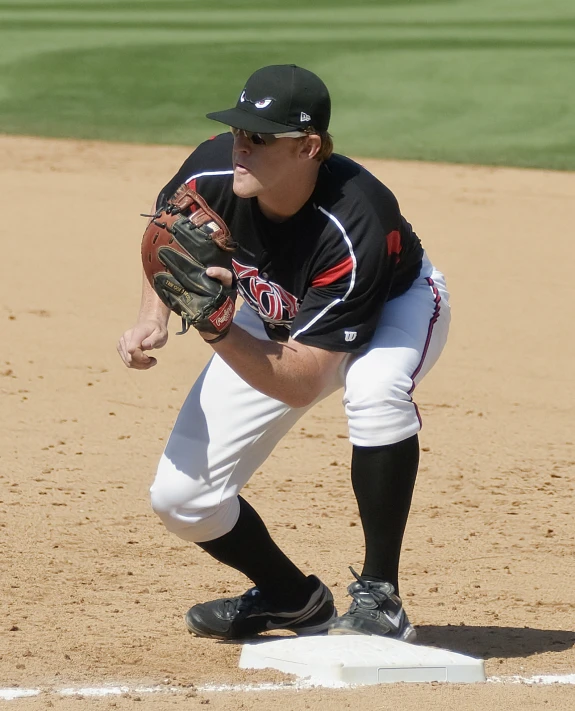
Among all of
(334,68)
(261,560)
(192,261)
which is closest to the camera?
(192,261)

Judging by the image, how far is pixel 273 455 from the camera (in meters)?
5.05

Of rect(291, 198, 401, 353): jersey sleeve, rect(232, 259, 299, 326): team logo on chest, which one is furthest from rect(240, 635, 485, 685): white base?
rect(232, 259, 299, 326): team logo on chest

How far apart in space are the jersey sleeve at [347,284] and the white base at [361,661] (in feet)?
2.55

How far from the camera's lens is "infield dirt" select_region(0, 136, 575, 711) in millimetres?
3201

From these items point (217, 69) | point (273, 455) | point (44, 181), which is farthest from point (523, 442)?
point (217, 69)

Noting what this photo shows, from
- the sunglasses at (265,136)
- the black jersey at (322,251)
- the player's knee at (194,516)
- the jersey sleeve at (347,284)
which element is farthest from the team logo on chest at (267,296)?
the player's knee at (194,516)

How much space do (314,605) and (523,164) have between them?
7304mm

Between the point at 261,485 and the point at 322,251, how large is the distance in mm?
1814

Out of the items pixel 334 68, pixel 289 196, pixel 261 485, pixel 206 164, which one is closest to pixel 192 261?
pixel 289 196

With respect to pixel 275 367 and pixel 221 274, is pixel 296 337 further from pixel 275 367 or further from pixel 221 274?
pixel 221 274

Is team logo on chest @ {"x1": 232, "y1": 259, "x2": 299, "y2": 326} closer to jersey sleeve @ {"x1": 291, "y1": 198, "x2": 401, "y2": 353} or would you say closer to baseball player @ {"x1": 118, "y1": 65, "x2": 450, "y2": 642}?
baseball player @ {"x1": 118, "y1": 65, "x2": 450, "y2": 642}

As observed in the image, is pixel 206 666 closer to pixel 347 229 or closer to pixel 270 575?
pixel 270 575

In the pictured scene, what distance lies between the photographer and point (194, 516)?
10.8ft

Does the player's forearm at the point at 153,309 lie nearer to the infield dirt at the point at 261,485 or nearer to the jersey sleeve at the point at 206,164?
the jersey sleeve at the point at 206,164
